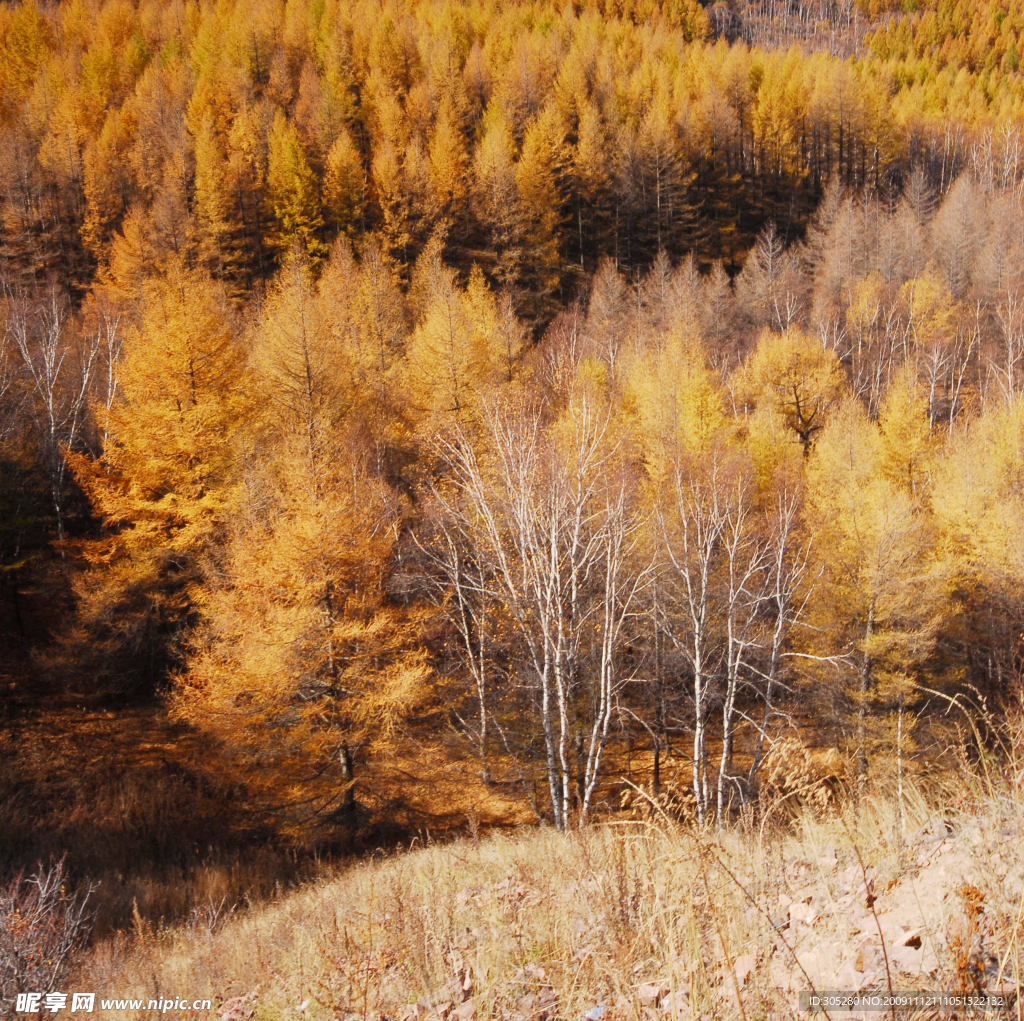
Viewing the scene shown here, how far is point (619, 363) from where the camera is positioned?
3291cm

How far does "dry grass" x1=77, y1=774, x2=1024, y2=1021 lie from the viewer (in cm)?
222

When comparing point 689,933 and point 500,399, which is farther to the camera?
point 500,399

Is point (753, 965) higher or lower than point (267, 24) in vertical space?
lower

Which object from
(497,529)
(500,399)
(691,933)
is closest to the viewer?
(691,933)

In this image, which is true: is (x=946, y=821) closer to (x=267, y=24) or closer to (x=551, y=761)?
(x=551, y=761)

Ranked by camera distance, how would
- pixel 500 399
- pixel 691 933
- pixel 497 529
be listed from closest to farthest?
pixel 691 933 < pixel 497 529 < pixel 500 399

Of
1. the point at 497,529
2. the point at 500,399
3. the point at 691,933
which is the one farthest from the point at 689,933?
the point at 500,399

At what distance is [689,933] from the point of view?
2574 millimetres

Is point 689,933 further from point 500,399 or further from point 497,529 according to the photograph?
point 500,399

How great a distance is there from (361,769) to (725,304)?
36.6 m

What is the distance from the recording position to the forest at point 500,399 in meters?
12.2

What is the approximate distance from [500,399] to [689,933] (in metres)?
19.3

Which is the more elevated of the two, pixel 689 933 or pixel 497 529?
pixel 689 933

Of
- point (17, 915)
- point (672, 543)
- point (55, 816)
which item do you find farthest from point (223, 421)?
point (17, 915)
